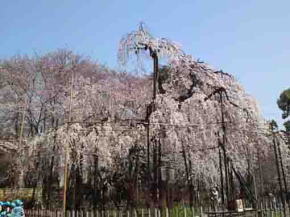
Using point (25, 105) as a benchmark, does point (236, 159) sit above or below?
below

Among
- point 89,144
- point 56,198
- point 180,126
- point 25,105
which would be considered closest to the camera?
point 180,126

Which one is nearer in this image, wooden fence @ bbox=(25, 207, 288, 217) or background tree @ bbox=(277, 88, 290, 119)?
wooden fence @ bbox=(25, 207, 288, 217)

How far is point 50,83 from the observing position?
797 inches

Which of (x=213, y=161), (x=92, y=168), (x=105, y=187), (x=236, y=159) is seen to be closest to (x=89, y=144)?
(x=92, y=168)

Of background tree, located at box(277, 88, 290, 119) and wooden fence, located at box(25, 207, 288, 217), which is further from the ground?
background tree, located at box(277, 88, 290, 119)

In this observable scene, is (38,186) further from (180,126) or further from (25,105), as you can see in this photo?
(180,126)

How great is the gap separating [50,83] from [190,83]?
32.8ft

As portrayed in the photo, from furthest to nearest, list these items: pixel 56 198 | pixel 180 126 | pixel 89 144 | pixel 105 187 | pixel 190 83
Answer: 1. pixel 56 198
2. pixel 105 187
3. pixel 190 83
4. pixel 89 144
5. pixel 180 126

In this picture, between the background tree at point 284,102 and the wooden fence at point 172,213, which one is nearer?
the wooden fence at point 172,213

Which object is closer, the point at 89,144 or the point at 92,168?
the point at 89,144

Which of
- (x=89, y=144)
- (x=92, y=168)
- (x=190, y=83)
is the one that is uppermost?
(x=190, y=83)

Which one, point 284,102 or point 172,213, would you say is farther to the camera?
point 284,102

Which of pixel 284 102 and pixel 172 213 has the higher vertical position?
pixel 284 102

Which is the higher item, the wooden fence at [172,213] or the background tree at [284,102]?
the background tree at [284,102]
